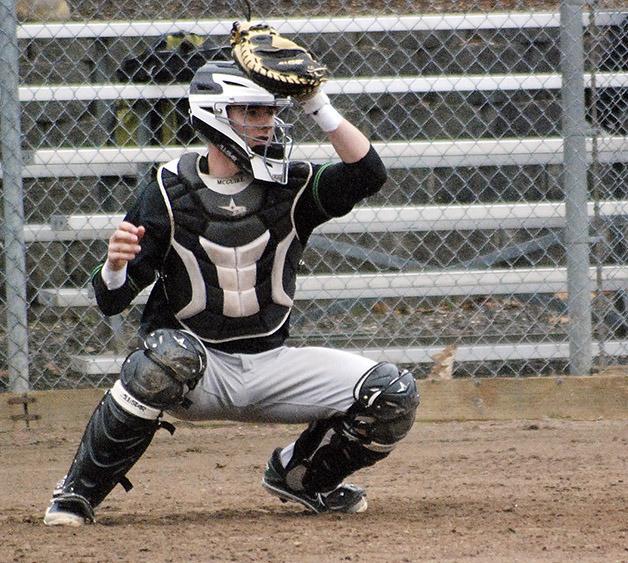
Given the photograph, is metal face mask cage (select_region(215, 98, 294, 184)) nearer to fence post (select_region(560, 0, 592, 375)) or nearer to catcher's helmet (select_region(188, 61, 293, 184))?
catcher's helmet (select_region(188, 61, 293, 184))

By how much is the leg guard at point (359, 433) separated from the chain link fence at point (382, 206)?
212 centimetres

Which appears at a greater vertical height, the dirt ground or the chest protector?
the chest protector

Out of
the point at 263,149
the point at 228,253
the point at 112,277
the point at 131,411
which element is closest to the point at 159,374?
the point at 131,411

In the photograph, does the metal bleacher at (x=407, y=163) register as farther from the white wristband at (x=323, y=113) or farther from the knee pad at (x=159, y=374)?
the white wristband at (x=323, y=113)

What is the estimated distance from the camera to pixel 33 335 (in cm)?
581

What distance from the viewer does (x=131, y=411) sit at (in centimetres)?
341

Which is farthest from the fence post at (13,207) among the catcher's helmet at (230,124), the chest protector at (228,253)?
the catcher's helmet at (230,124)

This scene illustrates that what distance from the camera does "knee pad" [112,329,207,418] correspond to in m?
3.39

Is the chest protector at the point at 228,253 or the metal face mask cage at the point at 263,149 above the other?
the metal face mask cage at the point at 263,149

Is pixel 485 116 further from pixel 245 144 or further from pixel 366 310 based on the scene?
pixel 245 144

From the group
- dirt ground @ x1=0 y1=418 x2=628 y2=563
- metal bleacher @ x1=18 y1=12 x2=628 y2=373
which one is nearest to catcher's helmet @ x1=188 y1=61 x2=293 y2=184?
dirt ground @ x1=0 y1=418 x2=628 y2=563

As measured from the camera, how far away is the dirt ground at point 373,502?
123 inches

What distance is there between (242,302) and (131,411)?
51cm

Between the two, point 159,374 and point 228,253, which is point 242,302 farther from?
point 159,374
